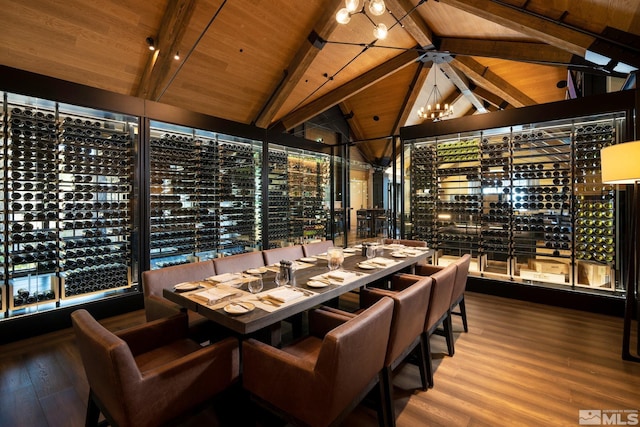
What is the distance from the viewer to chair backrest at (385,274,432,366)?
5.74ft

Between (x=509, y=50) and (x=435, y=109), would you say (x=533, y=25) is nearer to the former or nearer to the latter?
(x=509, y=50)

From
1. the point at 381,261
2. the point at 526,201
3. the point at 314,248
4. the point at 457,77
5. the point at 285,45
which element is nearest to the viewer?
the point at 381,261

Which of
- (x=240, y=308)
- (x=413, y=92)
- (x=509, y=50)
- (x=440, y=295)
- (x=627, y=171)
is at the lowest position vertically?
(x=440, y=295)

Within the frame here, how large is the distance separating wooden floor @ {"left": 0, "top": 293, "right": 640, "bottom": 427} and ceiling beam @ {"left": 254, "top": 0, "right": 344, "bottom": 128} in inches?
203

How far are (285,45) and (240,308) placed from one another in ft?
18.0

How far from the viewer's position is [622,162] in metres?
2.50

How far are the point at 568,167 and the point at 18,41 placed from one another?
7707mm

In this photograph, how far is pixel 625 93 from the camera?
359cm

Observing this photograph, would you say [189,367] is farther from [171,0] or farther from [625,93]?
[625,93]

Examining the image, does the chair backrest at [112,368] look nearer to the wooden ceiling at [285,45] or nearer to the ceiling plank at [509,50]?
the wooden ceiling at [285,45]

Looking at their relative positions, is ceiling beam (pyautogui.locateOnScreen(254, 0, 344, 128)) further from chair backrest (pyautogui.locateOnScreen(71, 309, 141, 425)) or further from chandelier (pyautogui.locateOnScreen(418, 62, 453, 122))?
chair backrest (pyautogui.locateOnScreen(71, 309, 141, 425))

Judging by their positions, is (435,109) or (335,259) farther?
(435,109)

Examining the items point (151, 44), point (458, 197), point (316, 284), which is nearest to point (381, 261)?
point (316, 284)

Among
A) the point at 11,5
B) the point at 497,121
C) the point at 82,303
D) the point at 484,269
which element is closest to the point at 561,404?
the point at 484,269
